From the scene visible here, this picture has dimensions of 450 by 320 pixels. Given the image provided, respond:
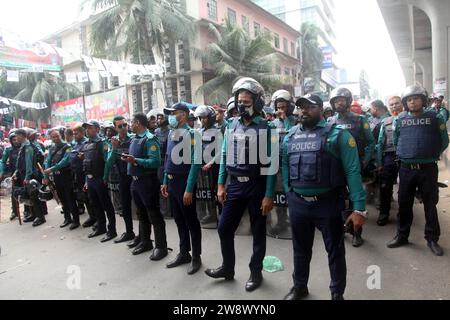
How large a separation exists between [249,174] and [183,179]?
3.31ft

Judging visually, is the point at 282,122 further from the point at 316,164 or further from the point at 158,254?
the point at 158,254

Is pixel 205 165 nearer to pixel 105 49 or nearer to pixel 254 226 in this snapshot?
pixel 254 226

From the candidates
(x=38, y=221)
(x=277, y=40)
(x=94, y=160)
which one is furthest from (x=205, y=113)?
(x=277, y=40)

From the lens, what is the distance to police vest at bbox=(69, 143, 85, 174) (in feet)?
19.2

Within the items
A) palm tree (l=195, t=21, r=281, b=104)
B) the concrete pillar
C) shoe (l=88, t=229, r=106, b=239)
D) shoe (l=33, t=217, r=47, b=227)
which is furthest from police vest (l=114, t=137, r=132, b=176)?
palm tree (l=195, t=21, r=281, b=104)

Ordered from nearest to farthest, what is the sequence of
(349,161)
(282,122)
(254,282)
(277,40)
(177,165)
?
(349,161) → (254,282) → (177,165) → (282,122) → (277,40)

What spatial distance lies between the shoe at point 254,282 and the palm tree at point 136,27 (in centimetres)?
1695

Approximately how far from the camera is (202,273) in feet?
12.5

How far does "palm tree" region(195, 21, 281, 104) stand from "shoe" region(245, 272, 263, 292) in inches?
681

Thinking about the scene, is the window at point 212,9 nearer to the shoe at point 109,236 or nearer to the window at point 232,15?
the window at point 232,15

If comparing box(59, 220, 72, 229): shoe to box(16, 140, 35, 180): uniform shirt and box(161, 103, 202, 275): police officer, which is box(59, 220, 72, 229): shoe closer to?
box(16, 140, 35, 180): uniform shirt

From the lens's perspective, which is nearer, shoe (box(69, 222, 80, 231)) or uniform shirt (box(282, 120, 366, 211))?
uniform shirt (box(282, 120, 366, 211))

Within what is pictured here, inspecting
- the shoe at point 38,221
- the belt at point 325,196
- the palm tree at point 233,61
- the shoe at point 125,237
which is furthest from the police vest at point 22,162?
the palm tree at point 233,61
